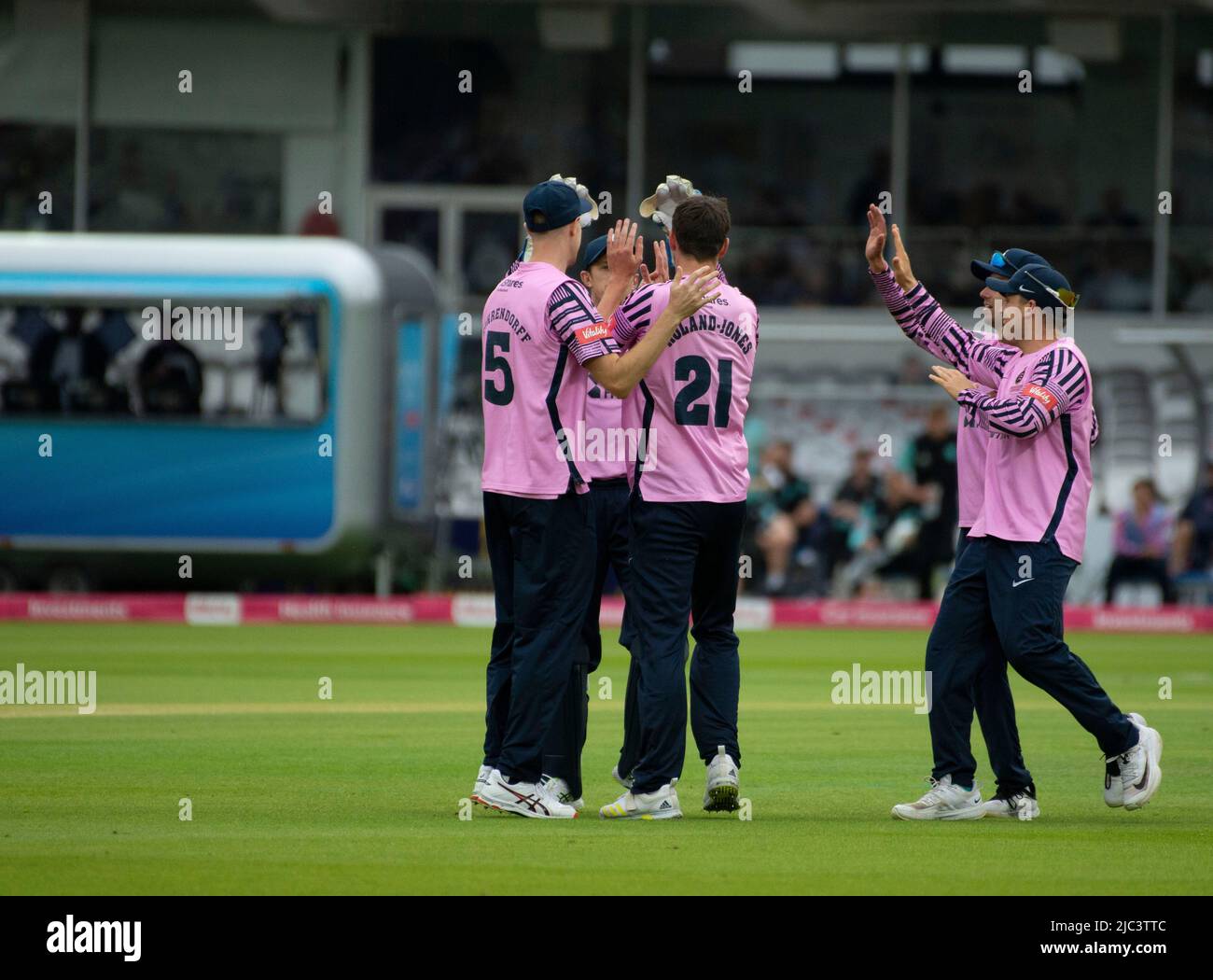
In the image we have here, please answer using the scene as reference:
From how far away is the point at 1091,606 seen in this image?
2309 centimetres

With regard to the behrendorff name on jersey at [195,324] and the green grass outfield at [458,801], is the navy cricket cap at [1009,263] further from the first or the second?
the behrendorff name on jersey at [195,324]

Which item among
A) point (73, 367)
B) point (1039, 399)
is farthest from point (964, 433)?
point (73, 367)

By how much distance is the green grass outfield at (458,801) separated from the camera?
702 cm

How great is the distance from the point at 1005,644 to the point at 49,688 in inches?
301

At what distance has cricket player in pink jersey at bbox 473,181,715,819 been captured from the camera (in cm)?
846

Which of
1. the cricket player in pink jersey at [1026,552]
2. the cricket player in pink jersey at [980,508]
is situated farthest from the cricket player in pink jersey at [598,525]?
the cricket player in pink jersey at [1026,552]

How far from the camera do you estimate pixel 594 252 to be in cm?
973

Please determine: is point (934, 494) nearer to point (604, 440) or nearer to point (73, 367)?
point (73, 367)

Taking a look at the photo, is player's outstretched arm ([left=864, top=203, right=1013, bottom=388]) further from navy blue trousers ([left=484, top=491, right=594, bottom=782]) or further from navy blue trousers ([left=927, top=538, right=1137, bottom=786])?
navy blue trousers ([left=484, top=491, right=594, bottom=782])

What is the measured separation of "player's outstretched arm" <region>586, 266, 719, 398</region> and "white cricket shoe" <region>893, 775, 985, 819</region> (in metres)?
2.04
